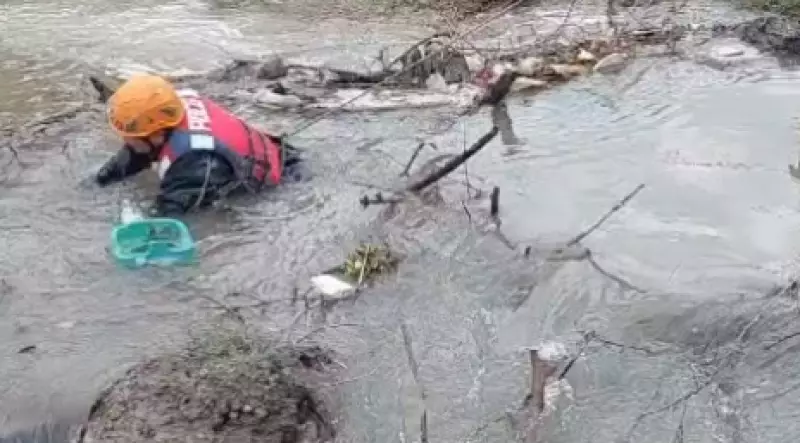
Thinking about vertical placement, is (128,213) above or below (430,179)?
below

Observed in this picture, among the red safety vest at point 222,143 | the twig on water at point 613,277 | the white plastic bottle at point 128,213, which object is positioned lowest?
the white plastic bottle at point 128,213

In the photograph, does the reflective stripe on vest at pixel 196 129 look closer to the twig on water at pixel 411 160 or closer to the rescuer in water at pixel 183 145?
the rescuer in water at pixel 183 145

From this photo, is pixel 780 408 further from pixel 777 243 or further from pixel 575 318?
pixel 777 243

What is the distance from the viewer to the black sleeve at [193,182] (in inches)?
253

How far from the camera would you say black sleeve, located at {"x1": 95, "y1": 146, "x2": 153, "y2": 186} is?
672cm

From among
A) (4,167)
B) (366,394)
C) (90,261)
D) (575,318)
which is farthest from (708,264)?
(4,167)

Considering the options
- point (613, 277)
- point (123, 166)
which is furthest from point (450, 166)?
point (123, 166)

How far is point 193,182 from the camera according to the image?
6.48 m

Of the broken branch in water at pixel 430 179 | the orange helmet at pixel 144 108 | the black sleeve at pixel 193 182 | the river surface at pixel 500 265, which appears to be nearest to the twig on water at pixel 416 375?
the river surface at pixel 500 265

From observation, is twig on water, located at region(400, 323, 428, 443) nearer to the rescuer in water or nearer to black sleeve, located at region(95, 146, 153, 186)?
the rescuer in water

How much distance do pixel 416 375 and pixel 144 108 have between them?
2.43 m

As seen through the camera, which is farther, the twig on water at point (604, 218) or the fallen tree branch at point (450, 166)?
the fallen tree branch at point (450, 166)

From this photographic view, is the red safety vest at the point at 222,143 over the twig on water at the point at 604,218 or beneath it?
over

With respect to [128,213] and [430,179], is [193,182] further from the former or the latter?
[430,179]
